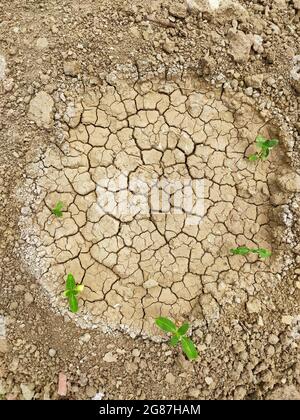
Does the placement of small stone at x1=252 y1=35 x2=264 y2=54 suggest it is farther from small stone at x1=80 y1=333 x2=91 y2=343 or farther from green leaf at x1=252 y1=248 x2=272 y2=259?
small stone at x1=80 y1=333 x2=91 y2=343

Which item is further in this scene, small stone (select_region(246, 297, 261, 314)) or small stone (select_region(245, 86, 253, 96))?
small stone (select_region(245, 86, 253, 96))

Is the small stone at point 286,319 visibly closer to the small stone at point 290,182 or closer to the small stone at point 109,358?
the small stone at point 290,182

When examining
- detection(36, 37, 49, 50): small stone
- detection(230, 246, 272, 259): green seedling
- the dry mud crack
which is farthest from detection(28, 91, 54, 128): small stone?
detection(230, 246, 272, 259): green seedling

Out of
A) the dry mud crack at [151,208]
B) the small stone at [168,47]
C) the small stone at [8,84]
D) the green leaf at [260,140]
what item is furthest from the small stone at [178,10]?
the small stone at [8,84]

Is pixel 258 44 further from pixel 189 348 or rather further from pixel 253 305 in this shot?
pixel 189 348

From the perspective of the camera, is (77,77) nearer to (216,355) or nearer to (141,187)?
(141,187)

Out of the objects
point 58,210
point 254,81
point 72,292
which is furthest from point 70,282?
point 254,81

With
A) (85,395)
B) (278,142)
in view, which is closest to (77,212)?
(85,395)

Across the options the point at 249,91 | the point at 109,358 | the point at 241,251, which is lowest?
the point at 109,358
